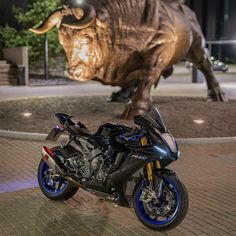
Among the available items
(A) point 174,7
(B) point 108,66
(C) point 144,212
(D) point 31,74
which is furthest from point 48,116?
(D) point 31,74

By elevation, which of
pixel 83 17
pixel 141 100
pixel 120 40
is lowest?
→ pixel 141 100

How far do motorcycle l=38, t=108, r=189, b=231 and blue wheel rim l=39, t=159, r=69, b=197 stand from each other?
1.0 inches

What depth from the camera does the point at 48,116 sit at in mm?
13562

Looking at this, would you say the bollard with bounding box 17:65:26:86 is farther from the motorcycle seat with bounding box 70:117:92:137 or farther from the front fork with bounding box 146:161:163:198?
the front fork with bounding box 146:161:163:198

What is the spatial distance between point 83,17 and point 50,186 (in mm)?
5990

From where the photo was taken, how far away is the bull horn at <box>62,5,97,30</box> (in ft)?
38.3

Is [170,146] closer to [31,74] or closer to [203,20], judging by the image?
[31,74]

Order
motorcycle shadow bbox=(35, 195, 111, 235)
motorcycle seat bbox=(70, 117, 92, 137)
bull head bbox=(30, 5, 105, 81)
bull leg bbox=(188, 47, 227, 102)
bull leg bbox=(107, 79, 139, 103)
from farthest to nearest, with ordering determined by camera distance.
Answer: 1. bull leg bbox=(107, 79, 139, 103)
2. bull leg bbox=(188, 47, 227, 102)
3. bull head bbox=(30, 5, 105, 81)
4. motorcycle seat bbox=(70, 117, 92, 137)
5. motorcycle shadow bbox=(35, 195, 111, 235)

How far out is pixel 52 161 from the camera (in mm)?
6395

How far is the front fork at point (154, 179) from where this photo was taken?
5395 mm

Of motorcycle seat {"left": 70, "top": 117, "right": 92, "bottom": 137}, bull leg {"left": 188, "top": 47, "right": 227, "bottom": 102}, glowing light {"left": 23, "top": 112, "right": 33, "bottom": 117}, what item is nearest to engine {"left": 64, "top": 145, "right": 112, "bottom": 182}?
motorcycle seat {"left": 70, "top": 117, "right": 92, "bottom": 137}

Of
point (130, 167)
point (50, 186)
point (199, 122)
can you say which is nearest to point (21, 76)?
point (199, 122)

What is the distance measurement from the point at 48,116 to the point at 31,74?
1927 cm

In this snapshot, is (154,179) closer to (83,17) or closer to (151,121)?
(151,121)
